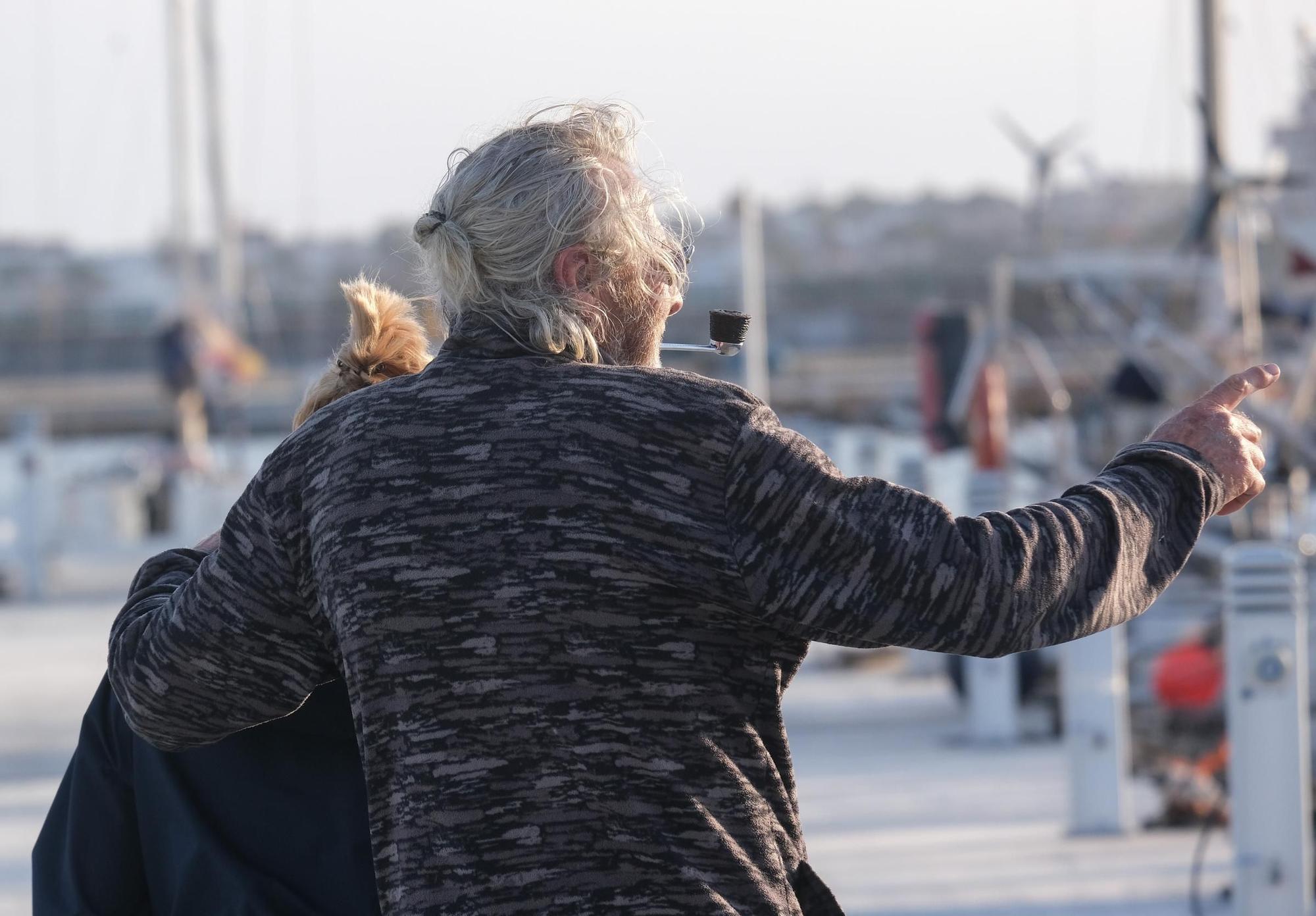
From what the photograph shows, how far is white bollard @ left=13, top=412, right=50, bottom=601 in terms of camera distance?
12.8 meters

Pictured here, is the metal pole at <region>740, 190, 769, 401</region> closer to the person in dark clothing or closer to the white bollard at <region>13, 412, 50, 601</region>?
the white bollard at <region>13, 412, 50, 601</region>

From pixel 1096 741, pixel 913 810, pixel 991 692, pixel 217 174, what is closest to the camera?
pixel 1096 741

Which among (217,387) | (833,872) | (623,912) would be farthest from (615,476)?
(217,387)

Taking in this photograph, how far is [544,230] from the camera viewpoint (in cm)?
177

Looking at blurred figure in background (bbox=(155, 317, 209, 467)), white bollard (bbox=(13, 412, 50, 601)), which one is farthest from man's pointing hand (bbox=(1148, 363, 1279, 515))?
blurred figure in background (bbox=(155, 317, 209, 467))

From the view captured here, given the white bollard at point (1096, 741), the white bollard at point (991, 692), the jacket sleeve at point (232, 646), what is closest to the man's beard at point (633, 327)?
the jacket sleeve at point (232, 646)

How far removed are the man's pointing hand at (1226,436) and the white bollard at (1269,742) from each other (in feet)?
8.21

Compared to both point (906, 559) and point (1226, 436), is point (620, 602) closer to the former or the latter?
point (906, 559)

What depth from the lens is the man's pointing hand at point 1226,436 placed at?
1.78 metres

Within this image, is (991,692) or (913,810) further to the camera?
(991,692)

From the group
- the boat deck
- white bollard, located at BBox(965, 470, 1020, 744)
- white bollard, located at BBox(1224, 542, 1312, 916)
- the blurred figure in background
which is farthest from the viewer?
the blurred figure in background

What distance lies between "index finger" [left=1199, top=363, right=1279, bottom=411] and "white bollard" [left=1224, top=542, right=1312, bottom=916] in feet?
8.08

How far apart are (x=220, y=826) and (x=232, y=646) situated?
0.94ft

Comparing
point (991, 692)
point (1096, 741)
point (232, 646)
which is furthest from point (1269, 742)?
point (991, 692)
